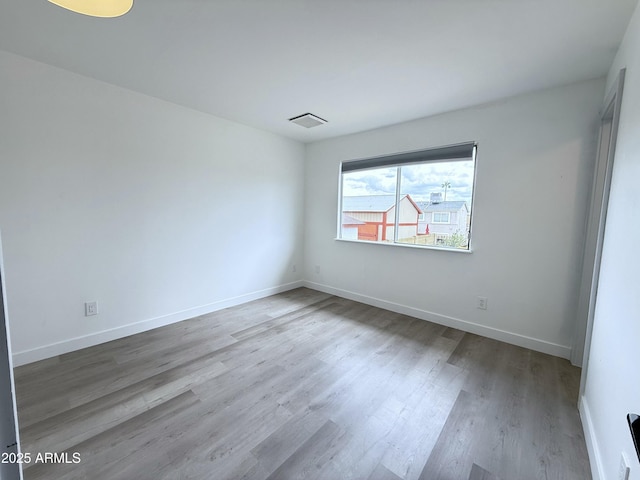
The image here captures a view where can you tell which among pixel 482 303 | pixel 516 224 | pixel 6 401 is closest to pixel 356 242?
pixel 482 303

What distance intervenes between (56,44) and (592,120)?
4.11 metres

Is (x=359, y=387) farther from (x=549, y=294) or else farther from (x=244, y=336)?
(x=549, y=294)

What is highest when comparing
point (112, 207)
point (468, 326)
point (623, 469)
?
point (112, 207)

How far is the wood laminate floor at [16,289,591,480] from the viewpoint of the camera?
136 centimetres

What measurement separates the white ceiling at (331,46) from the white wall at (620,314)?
426 millimetres

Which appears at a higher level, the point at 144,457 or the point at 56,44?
the point at 56,44

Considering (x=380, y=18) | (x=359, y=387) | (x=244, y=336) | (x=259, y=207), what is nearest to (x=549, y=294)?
(x=359, y=387)

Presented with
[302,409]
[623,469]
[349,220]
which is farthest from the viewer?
[349,220]

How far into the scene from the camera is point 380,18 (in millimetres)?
1569

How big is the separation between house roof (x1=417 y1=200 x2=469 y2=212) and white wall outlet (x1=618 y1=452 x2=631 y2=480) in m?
2.24

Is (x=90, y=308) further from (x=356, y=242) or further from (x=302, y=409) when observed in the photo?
(x=356, y=242)

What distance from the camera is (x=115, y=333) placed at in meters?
2.59

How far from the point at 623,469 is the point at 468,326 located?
6.28 feet

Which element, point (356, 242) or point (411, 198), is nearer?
point (411, 198)
